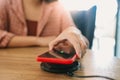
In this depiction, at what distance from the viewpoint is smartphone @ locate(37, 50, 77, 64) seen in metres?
0.84

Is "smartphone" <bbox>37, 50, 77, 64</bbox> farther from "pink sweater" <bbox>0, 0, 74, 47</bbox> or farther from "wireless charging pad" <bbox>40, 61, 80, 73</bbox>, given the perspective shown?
"pink sweater" <bbox>0, 0, 74, 47</bbox>

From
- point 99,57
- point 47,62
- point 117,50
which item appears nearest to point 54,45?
point 47,62

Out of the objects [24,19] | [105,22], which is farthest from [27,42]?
[105,22]

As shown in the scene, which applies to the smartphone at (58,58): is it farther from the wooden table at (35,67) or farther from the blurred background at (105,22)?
the blurred background at (105,22)

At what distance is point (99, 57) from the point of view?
107 centimetres

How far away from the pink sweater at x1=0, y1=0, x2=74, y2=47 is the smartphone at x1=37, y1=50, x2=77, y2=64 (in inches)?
23.6

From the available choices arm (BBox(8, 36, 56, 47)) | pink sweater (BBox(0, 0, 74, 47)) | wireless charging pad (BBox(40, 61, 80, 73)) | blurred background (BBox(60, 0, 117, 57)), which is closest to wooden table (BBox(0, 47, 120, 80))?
wireless charging pad (BBox(40, 61, 80, 73))

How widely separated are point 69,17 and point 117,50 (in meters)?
1.21

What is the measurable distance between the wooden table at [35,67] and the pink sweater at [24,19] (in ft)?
1.22

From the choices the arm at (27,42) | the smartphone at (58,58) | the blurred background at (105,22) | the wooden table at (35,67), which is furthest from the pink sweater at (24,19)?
the blurred background at (105,22)

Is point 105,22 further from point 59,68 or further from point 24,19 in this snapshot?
point 59,68

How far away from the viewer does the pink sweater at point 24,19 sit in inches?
58.6

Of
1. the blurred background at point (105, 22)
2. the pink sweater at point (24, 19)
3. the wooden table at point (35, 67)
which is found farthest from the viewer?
the blurred background at point (105, 22)

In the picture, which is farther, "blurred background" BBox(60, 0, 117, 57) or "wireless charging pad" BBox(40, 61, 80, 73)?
"blurred background" BBox(60, 0, 117, 57)
